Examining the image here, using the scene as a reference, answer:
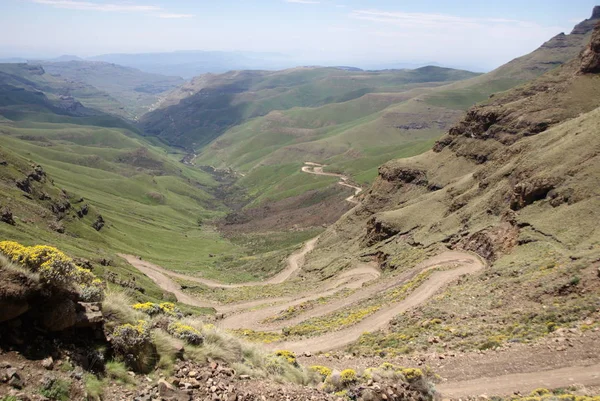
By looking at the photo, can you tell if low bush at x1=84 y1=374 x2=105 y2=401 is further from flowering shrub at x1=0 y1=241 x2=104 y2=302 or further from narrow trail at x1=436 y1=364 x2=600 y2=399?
narrow trail at x1=436 y1=364 x2=600 y2=399

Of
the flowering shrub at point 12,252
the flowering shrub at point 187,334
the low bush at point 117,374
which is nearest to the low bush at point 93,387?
the low bush at point 117,374

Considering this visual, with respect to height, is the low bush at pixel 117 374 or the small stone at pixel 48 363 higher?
the small stone at pixel 48 363

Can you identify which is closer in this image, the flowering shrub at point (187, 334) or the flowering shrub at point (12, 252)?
the flowering shrub at point (12, 252)

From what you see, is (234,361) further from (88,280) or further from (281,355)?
(88,280)

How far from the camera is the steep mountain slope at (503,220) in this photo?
28.5m

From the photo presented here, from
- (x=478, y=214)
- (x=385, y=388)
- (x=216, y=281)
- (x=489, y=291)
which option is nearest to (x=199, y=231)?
(x=216, y=281)

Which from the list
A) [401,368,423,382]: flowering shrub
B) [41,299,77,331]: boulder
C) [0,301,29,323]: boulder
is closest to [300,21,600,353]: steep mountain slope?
[401,368,423,382]: flowering shrub

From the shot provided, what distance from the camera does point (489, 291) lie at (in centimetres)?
3403

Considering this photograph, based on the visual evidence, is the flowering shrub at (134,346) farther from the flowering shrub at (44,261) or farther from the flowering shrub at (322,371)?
the flowering shrub at (322,371)

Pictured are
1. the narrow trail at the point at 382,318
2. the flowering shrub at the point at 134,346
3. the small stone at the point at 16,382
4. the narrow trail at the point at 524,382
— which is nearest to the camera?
the small stone at the point at 16,382

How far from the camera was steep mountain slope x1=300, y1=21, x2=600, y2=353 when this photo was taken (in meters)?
28.5

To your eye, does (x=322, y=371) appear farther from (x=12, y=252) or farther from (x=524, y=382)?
(x=12, y=252)

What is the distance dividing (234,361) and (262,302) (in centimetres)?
4735

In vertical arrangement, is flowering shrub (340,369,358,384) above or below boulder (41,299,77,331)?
below
